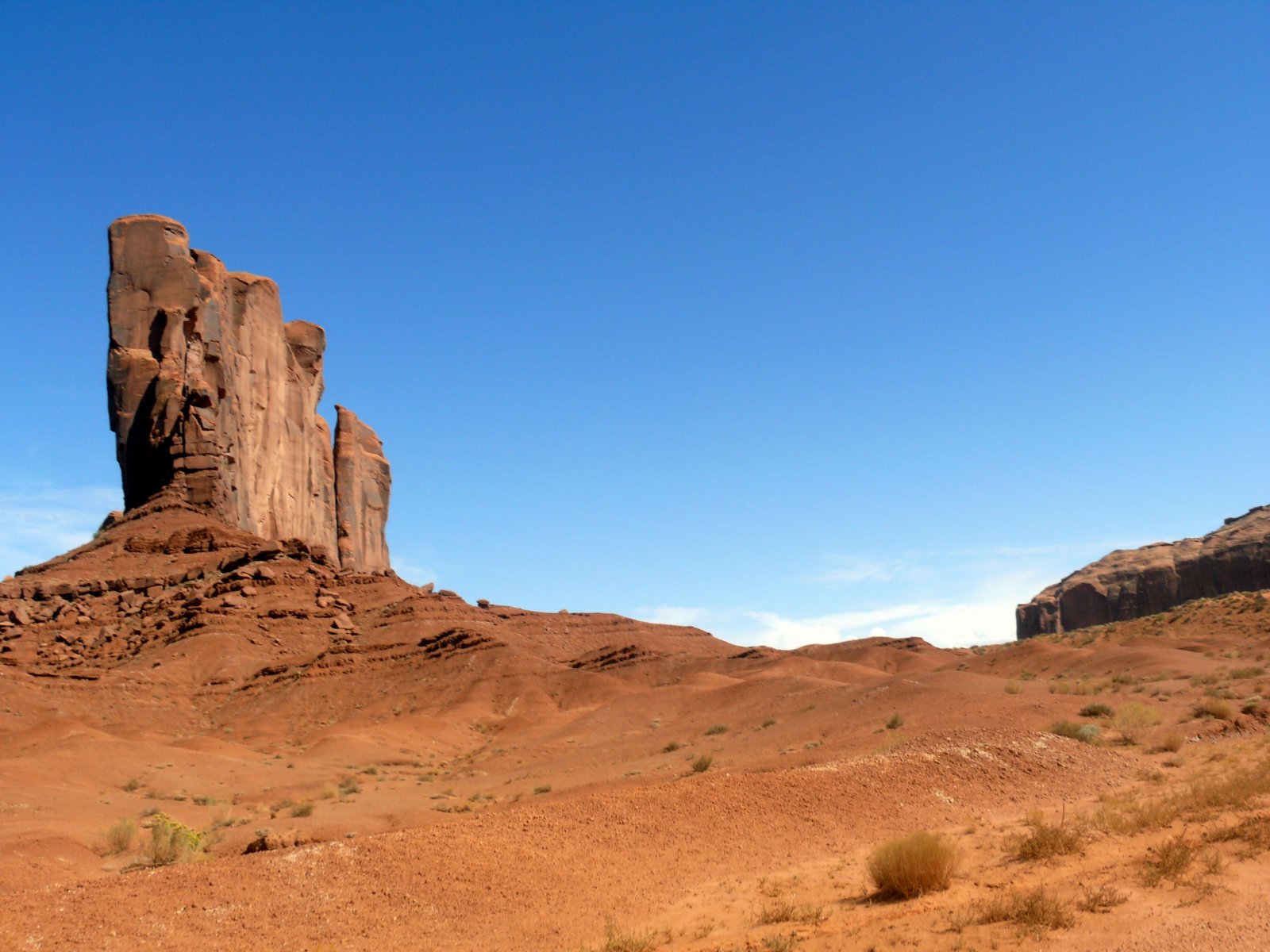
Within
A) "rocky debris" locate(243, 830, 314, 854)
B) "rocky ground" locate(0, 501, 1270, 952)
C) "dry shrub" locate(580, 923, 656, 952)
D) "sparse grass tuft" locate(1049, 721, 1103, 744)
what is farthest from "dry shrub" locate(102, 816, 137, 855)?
"sparse grass tuft" locate(1049, 721, 1103, 744)

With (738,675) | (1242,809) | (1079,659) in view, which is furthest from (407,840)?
(738,675)

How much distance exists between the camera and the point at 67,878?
1460 centimetres

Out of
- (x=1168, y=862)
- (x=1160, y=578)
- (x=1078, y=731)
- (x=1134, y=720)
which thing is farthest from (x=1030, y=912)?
(x=1160, y=578)

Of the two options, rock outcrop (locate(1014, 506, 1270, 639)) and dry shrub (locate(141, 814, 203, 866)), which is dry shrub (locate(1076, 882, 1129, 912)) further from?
rock outcrop (locate(1014, 506, 1270, 639))

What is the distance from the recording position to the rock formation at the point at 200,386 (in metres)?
66.7

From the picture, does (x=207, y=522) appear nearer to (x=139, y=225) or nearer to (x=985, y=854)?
(x=139, y=225)

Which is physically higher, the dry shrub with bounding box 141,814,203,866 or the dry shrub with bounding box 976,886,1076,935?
the dry shrub with bounding box 141,814,203,866

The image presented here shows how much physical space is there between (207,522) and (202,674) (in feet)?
55.4

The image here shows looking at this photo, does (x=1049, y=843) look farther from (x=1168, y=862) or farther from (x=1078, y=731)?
(x=1078, y=731)

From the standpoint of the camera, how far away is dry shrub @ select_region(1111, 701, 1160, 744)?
931 inches

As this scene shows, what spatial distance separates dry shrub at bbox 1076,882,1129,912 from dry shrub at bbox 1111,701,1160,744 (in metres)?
14.4

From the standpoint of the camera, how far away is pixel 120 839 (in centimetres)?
1834

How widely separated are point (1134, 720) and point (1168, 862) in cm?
1508

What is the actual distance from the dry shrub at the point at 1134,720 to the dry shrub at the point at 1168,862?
1266 centimetres
